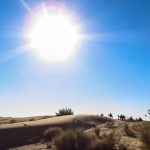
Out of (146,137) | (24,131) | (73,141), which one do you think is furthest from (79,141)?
(24,131)

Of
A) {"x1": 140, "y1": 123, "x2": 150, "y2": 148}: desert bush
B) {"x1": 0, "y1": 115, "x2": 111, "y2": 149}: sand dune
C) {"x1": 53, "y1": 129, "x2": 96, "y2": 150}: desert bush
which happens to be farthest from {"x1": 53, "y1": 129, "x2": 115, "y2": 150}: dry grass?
{"x1": 0, "y1": 115, "x2": 111, "y2": 149}: sand dune

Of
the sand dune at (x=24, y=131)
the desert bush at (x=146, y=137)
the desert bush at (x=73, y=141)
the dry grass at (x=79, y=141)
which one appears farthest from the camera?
the sand dune at (x=24, y=131)

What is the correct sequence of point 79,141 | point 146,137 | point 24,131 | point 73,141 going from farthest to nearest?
point 24,131 < point 73,141 < point 79,141 < point 146,137

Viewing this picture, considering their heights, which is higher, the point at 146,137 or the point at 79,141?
the point at 79,141

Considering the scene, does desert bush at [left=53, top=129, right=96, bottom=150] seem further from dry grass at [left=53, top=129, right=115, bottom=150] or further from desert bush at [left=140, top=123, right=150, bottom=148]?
desert bush at [left=140, top=123, right=150, bottom=148]

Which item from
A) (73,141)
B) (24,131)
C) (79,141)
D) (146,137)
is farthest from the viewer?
(24,131)

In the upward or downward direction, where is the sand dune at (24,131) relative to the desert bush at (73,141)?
upward

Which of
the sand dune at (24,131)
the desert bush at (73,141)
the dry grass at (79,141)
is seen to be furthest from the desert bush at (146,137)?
the sand dune at (24,131)

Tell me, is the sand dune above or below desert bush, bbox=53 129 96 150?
above

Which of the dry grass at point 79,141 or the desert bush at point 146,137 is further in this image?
the dry grass at point 79,141

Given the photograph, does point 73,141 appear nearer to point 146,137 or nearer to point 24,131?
point 146,137

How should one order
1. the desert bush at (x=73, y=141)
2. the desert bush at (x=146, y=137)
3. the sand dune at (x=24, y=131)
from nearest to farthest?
the desert bush at (x=146, y=137), the desert bush at (x=73, y=141), the sand dune at (x=24, y=131)

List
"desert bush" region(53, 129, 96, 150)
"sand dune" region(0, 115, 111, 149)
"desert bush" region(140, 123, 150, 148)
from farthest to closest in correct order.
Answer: "sand dune" region(0, 115, 111, 149) → "desert bush" region(53, 129, 96, 150) → "desert bush" region(140, 123, 150, 148)

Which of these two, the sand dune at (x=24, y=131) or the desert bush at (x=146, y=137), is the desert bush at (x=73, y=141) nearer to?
the desert bush at (x=146, y=137)
